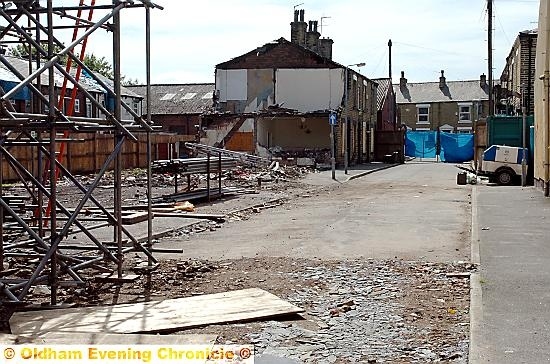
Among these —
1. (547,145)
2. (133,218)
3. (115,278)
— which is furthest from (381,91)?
(115,278)

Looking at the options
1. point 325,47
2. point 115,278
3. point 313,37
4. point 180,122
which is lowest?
point 115,278

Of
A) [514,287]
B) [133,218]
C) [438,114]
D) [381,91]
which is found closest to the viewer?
[514,287]

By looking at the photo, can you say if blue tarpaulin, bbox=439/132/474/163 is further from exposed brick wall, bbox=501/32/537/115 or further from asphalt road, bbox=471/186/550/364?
asphalt road, bbox=471/186/550/364

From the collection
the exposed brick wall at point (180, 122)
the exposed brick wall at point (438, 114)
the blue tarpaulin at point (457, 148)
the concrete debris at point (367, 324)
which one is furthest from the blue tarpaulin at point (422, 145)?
the concrete debris at point (367, 324)

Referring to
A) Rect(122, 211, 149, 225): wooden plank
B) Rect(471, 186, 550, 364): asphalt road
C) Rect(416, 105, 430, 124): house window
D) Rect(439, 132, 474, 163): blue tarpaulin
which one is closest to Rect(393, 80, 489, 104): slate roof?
Rect(416, 105, 430, 124): house window

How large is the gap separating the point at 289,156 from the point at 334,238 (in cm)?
3179

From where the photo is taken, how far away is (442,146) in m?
64.2

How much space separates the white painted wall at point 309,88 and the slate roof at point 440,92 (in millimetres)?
35128

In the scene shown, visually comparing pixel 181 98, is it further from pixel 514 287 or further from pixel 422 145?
pixel 514 287

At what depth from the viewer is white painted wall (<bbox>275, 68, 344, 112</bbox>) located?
48719 millimetres

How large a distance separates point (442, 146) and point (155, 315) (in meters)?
58.2

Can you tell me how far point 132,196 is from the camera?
24562 mm

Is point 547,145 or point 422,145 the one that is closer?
point 547,145

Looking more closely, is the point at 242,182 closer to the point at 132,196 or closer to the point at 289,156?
the point at 132,196
